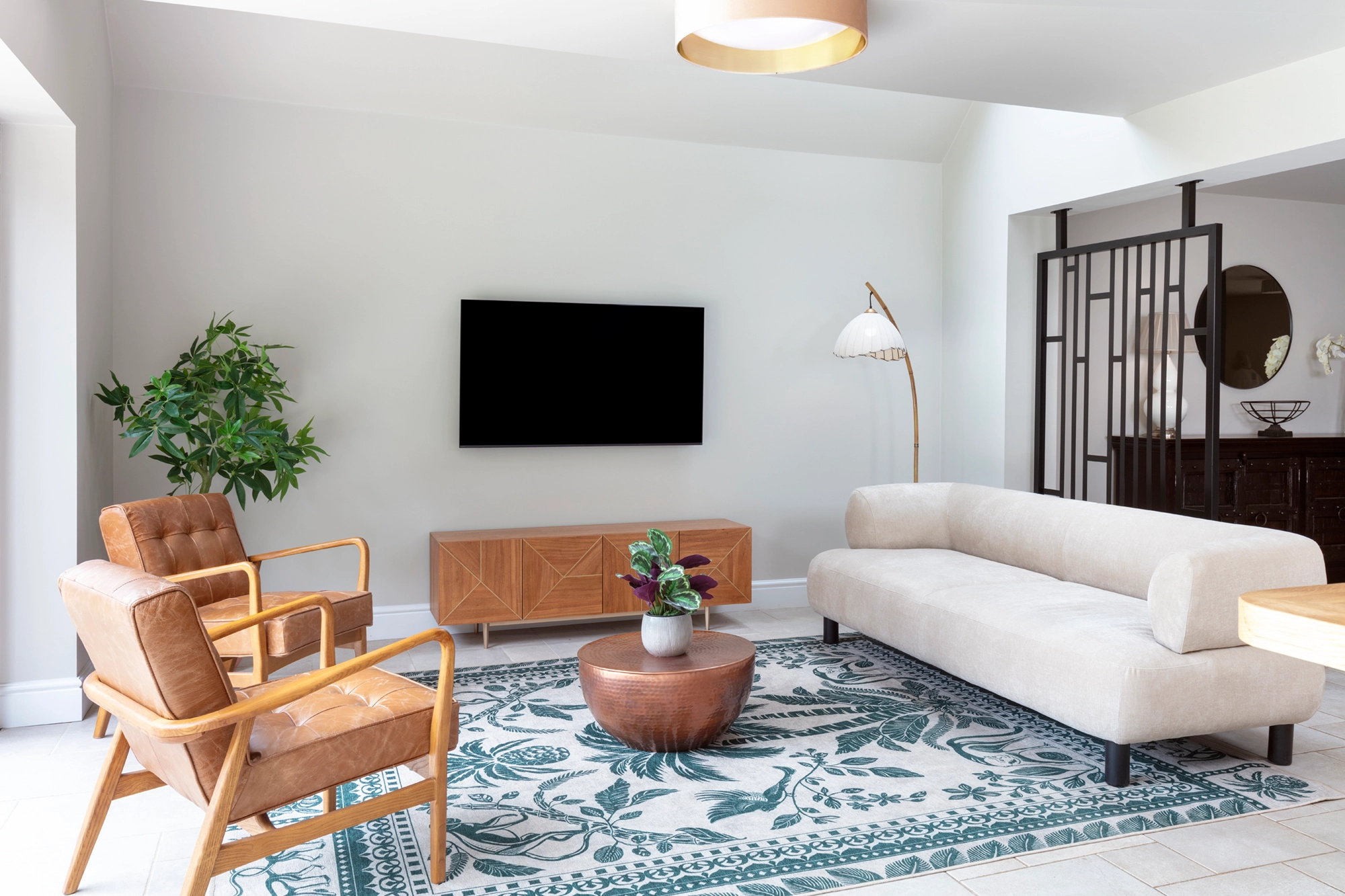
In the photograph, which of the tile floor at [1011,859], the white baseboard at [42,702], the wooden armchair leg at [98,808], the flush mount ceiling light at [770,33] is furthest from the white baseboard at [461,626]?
the flush mount ceiling light at [770,33]

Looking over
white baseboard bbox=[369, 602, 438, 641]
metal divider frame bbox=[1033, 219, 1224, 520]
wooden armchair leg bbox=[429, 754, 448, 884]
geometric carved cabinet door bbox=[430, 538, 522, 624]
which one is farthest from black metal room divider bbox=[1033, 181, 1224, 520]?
wooden armchair leg bbox=[429, 754, 448, 884]

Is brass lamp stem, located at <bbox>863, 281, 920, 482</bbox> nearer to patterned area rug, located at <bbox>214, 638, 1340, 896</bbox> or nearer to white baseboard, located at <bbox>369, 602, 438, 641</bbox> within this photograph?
patterned area rug, located at <bbox>214, 638, 1340, 896</bbox>

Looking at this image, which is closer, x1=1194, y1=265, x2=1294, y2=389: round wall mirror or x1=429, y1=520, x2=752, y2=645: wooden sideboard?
x1=429, y1=520, x2=752, y2=645: wooden sideboard

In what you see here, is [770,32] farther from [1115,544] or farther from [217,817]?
[217,817]

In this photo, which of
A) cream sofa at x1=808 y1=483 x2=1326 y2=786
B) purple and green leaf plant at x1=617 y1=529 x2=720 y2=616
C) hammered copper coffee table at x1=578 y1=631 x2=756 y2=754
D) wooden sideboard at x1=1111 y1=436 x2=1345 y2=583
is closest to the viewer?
cream sofa at x1=808 y1=483 x2=1326 y2=786

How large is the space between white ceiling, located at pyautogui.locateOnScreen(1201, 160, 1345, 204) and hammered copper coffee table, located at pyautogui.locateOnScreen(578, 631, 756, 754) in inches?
167

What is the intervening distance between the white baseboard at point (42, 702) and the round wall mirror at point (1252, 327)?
6.35 m

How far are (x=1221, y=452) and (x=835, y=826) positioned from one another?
3983 millimetres

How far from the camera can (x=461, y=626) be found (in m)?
5.17

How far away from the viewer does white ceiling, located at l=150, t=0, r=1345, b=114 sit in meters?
3.05

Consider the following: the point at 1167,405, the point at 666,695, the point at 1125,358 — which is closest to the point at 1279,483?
the point at 1167,405

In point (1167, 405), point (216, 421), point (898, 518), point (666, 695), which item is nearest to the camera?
point (666, 695)

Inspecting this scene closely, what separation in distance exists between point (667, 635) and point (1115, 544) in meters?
1.85

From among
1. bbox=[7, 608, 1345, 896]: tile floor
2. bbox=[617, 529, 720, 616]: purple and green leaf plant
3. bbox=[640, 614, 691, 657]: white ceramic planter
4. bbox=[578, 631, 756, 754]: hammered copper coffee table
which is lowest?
bbox=[7, 608, 1345, 896]: tile floor
